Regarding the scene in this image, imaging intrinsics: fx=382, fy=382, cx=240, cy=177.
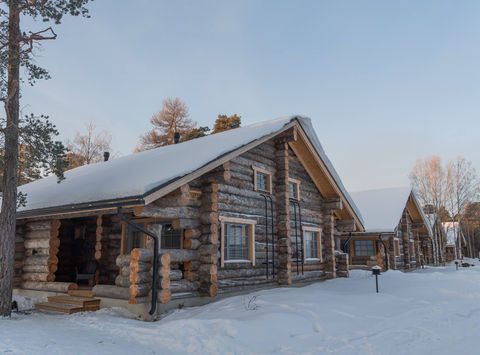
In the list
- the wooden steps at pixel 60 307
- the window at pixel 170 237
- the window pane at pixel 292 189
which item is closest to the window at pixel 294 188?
the window pane at pixel 292 189

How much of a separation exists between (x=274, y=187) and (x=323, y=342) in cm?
714

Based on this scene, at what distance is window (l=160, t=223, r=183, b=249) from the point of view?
11.8 m

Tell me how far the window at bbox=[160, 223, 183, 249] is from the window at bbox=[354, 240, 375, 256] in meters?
16.5

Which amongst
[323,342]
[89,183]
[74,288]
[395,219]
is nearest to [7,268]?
[74,288]

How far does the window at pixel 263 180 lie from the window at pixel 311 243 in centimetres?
263

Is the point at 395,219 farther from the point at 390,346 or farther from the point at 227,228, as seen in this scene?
the point at 390,346

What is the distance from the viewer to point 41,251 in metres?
12.5

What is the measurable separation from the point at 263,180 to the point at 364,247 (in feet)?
48.1

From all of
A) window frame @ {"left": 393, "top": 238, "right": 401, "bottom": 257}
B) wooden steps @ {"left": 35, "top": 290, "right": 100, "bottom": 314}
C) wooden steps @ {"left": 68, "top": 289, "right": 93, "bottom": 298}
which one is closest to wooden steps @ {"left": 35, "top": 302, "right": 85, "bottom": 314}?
wooden steps @ {"left": 35, "top": 290, "right": 100, "bottom": 314}

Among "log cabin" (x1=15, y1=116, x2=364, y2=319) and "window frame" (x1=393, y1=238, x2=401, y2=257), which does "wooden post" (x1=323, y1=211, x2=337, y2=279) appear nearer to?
"log cabin" (x1=15, y1=116, x2=364, y2=319)

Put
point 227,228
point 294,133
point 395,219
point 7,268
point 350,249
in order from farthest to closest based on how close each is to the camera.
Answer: point 350,249
point 395,219
point 294,133
point 227,228
point 7,268

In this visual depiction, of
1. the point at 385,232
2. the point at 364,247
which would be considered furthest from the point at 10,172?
the point at 364,247

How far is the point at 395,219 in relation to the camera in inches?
902

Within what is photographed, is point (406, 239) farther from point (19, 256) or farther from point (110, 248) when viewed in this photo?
point (19, 256)
